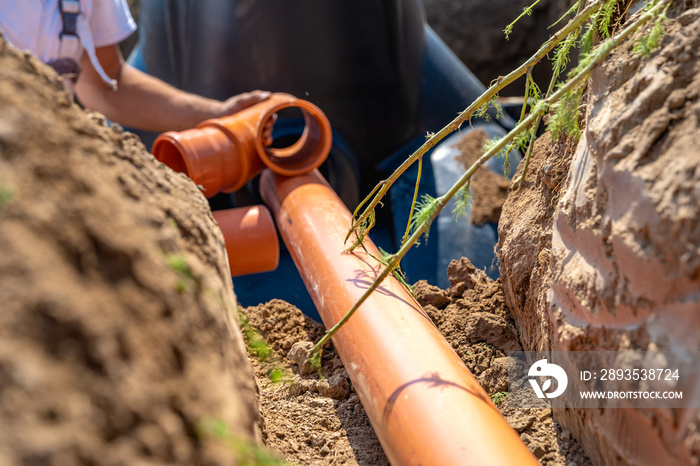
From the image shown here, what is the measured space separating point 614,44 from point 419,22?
5.46 feet

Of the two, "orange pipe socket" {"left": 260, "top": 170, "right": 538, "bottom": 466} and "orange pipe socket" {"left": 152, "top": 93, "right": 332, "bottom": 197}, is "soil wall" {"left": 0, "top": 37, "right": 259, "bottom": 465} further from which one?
"orange pipe socket" {"left": 152, "top": 93, "right": 332, "bottom": 197}

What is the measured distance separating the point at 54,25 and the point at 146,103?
1.33 ft

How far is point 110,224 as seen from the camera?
54cm

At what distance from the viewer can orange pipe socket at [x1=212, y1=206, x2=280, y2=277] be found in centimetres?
160

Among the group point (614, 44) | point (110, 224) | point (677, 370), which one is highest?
point (614, 44)

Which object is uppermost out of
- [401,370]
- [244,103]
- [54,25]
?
[54,25]

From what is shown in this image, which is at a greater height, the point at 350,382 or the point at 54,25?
the point at 54,25

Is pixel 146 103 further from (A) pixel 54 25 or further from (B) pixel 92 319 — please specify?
(B) pixel 92 319

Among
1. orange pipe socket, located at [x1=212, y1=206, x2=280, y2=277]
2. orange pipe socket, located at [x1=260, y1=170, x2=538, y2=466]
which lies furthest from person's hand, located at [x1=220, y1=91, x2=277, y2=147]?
orange pipe socket, located at [x1=260, y1=170, x2=538, y2=466]

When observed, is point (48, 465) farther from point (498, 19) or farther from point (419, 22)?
point (498, 19)

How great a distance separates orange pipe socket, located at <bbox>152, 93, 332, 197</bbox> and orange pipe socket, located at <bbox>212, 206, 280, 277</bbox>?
128mm

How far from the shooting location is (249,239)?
1.60 metres

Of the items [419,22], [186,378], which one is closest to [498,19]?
[419,22]

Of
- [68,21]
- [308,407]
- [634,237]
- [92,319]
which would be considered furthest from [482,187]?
[92,319]
